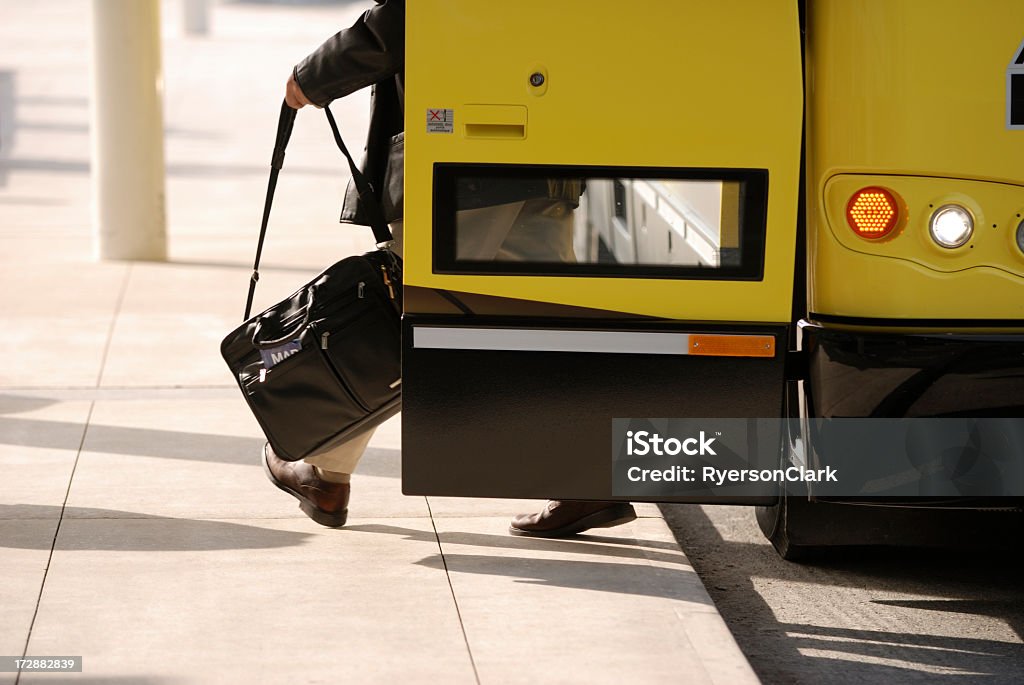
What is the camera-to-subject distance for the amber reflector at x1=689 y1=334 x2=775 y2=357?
3.91 meters

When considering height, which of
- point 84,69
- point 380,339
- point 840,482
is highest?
point 84,69

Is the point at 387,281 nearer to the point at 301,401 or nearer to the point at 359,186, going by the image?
the point at 359,186

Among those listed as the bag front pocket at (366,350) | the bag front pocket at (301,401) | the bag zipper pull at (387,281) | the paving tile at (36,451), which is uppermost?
the bag zipper pull at (387,281)

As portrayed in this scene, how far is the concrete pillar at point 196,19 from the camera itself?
3225cm

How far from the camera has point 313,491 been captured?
190 inches

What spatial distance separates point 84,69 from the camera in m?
25.3

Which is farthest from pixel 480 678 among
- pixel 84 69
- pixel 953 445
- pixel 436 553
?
pixel 84 69

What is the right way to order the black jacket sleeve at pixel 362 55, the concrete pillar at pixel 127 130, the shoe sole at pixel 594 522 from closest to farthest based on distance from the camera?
the black jacket sleeve at pixel 362 55
the shoe sole at pixel 594 522
the concrete pillar at pixel 127 130

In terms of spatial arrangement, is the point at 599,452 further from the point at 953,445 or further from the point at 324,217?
the point at 324,217

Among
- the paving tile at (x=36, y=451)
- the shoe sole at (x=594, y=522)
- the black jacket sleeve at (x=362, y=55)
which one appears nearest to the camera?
the black jacket sleeve at (x=362, y=55)

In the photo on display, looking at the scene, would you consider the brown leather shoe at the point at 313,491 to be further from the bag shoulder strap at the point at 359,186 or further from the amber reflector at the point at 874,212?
the amber reflector at the point at 874,212

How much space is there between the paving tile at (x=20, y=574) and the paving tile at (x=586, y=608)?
119cm

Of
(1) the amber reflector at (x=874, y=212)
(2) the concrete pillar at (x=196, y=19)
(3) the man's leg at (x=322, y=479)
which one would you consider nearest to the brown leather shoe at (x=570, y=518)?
(3) the man's leg at (x=322, y=479)

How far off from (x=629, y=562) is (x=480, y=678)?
105 cm
